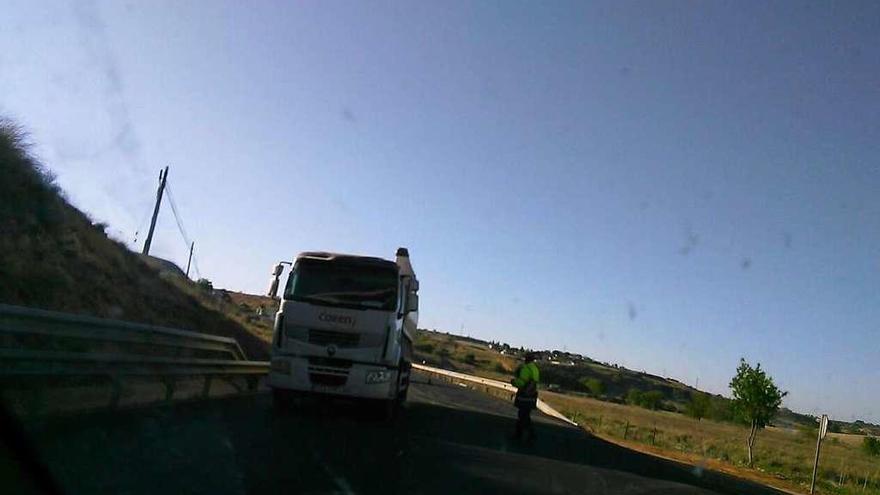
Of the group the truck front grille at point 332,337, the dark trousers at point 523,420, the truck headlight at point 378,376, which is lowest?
the dark trousers at point 523,420

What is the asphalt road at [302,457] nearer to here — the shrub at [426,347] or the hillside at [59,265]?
the hillside at [59,265]

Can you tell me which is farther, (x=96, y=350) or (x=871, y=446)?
(x=871, y=446)

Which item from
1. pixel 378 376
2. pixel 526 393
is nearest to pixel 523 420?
pixel 526 393

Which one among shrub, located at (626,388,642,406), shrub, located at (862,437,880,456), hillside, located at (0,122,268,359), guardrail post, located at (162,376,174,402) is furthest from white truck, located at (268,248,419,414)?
shrub, located at (626,388,642,406)

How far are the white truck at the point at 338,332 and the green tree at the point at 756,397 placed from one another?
2321cm

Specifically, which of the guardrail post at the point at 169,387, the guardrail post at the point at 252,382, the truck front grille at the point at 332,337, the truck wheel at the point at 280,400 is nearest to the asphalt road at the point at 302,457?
the truck wheel at the point at 280,400

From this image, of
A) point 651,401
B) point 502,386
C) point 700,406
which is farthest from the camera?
point 651,401

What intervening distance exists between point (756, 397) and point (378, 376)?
78.2 feet

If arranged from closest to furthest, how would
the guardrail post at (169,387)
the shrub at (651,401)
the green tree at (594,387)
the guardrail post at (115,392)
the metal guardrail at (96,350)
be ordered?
the metal guardrail at (96,350) < the guardrail post at (115,392) < the guardrail post at (169,387) < the shrub at (651,401) < the green tree at (594,387)

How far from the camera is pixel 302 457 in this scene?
10656 mm

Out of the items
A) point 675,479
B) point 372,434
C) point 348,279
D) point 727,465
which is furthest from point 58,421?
point 727,465

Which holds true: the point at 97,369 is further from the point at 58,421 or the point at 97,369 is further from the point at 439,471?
the point at 439,471

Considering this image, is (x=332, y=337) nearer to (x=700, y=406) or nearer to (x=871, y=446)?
(x=871, y=446)

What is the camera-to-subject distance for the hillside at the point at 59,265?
16.5 meters
